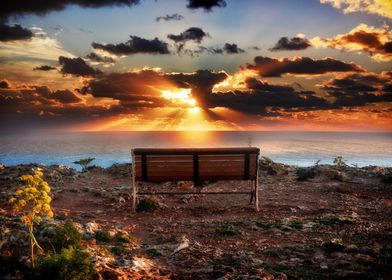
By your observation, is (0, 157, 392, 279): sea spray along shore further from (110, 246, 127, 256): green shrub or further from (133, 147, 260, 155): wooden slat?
(133, 147, 260, 155): wooden slat

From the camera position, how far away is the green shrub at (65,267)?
531cm

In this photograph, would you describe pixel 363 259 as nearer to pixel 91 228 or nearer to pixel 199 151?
pixel 91 228

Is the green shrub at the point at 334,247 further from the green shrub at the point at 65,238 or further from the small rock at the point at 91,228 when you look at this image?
the small rock at the point at 91,228

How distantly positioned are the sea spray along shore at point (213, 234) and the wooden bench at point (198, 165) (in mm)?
1101

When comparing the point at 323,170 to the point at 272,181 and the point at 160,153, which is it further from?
the point at 160,153

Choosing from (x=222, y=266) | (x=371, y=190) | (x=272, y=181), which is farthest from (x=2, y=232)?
(x=371, y=190)

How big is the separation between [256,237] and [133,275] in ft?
13.2

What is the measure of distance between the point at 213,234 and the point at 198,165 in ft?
11.0

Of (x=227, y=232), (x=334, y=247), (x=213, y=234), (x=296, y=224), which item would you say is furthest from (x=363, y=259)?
(x=213, y=234)

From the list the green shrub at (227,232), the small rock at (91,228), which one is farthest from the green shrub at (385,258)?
the small rock at (91,228)

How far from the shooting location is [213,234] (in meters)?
9.45

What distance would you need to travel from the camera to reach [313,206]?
43.1 feet

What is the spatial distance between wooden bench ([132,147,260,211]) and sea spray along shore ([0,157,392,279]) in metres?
1.10

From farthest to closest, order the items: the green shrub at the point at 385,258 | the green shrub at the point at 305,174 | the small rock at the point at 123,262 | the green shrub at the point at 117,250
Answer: the green shrub at the point at 305,174
the green shrub at the point at 117,250
the green shrub at the point at 385,258
the small rock at the point at 123,262
